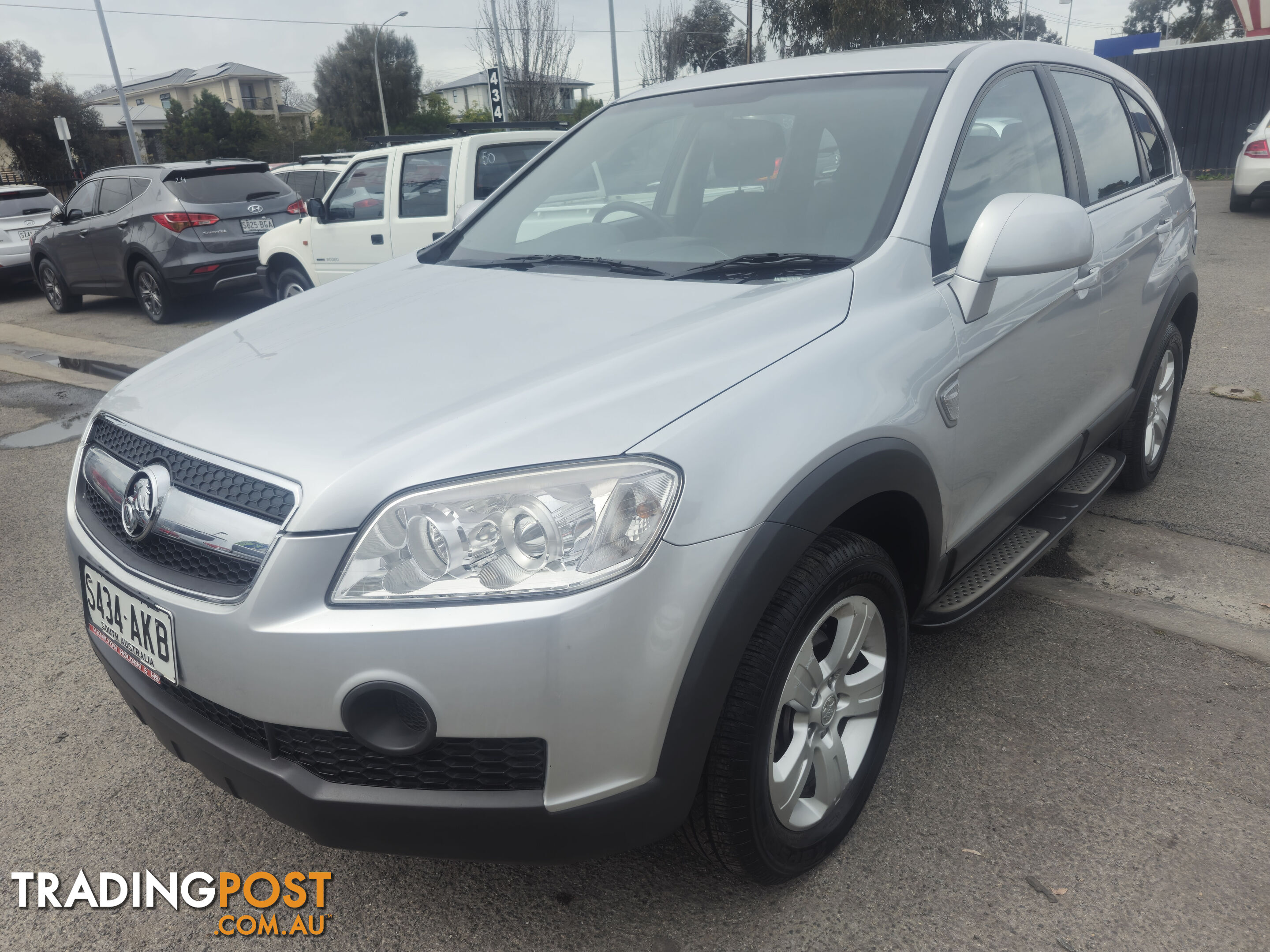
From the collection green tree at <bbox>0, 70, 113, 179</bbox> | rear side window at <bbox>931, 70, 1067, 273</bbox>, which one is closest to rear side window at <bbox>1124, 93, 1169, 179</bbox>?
rear side window at <bbox>931, 70, 1067, 273</bbox>

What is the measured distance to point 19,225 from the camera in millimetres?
13133

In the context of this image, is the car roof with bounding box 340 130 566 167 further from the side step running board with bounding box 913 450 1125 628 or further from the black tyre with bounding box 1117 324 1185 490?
the side step running board with bounding box 913 450 1125 628

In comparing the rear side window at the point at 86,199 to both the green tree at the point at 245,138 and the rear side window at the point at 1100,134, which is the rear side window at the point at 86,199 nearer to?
the rear side window at the point at 1100,134

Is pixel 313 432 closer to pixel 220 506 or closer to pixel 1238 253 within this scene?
pixel 220 506

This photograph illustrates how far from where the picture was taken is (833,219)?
2.35m

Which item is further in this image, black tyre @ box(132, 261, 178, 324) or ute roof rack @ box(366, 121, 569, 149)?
black tyre @ box(132, 261, 178, 324)

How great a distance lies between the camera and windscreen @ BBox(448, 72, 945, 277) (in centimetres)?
237

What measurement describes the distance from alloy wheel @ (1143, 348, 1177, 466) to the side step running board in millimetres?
356

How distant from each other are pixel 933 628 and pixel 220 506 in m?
1.70

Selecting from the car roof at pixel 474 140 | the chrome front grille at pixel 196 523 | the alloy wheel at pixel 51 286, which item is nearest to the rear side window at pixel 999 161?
the chrome front grille at pixel 196 523

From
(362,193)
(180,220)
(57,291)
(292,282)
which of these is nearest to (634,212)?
(362,193)

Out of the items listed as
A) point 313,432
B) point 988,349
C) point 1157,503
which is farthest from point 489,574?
point 1157,503

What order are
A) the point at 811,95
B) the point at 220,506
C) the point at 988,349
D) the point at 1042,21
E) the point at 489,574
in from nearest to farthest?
the point at 489,574
the point at 220,506
the point at 988,349
the point at 811,95
the point at 1042,21

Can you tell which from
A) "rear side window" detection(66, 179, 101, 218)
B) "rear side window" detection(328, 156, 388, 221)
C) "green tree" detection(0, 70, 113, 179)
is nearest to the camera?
"rear side window" detection(328, 156, 388, 221)
